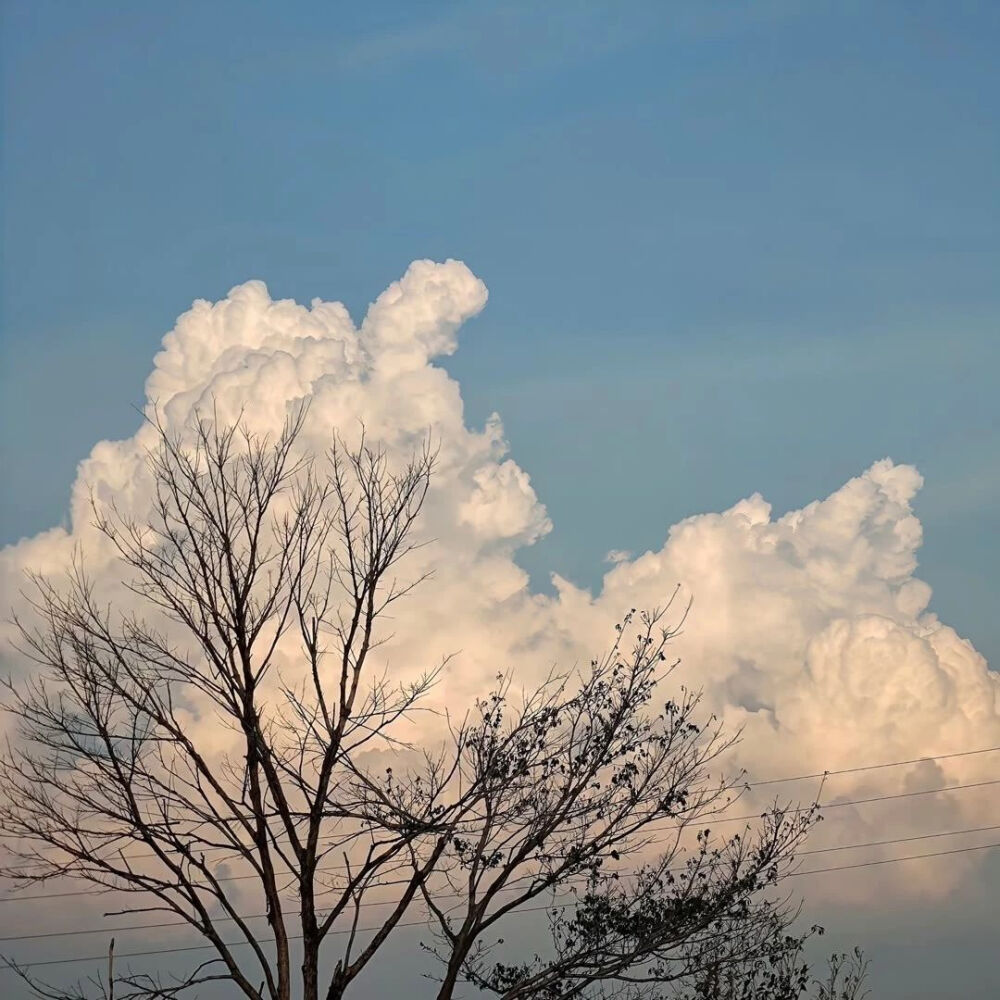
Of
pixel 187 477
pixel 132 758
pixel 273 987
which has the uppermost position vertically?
pixel 187 477

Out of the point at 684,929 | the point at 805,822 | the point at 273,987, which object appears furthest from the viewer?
the point at 805,822

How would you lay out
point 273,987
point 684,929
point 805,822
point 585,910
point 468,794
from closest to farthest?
point 273,987 < point 468,794 < point 684,929 < point 805,822 < point 585,910

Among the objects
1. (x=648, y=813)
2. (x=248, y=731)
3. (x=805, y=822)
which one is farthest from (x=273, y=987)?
(x=805, y=822)

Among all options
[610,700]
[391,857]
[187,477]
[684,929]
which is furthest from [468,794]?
[187,477]

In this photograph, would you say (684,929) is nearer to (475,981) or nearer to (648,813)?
(648,813)

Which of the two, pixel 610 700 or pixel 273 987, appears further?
pixel 610 700

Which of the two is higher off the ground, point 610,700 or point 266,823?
point 610,700

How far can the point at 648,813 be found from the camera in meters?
16.2

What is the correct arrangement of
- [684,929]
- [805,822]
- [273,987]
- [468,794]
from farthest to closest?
[805,822] → [684,929] → [468,794] → [273,987]

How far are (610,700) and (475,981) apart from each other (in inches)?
325

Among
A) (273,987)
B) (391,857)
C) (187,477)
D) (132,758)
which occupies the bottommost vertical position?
(273,987)

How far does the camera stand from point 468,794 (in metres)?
15.5

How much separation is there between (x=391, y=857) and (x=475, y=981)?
26.9 feet

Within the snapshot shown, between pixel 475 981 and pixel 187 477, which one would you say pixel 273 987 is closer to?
pixel 187 477
